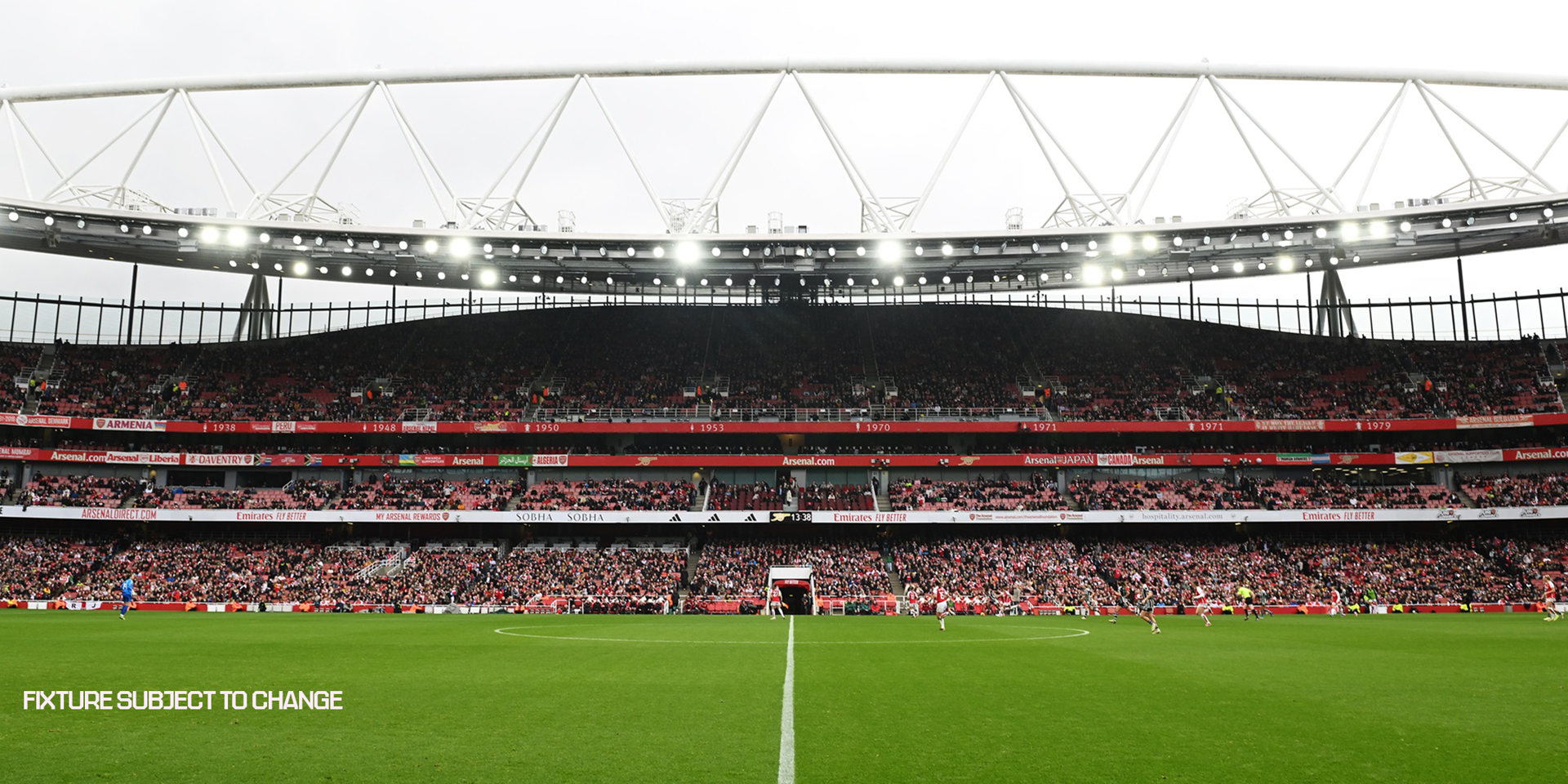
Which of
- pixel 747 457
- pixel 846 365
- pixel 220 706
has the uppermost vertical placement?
pixel 846 365

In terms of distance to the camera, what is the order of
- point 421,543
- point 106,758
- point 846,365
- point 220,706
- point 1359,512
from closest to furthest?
point 106,758 < point 220,706 < point 1359,512 < point 421,543 < point 846,365

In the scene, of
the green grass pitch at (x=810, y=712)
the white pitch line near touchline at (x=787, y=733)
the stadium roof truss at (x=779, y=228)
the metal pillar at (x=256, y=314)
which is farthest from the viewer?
the metal pillar at (x=256, y=314)

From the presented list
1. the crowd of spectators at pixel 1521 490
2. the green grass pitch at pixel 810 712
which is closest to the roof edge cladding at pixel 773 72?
the crowd of spectators at pixel 1521 490

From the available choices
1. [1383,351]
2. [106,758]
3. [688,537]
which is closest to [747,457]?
[688,537]

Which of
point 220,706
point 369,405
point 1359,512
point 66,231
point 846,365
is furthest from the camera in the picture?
point 846,365

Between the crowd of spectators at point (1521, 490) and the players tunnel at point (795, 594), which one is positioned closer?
the players tunnel at point (795, 594)

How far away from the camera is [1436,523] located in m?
56.0

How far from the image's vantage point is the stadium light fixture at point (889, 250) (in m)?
48.3

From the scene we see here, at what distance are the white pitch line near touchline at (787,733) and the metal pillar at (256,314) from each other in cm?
6090

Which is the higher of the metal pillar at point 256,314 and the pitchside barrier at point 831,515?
the metal pillar at point 256,314

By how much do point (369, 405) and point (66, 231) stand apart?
1895cm

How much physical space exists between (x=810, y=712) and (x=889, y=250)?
1511 inches

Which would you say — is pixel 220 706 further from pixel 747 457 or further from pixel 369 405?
pixel 369 405

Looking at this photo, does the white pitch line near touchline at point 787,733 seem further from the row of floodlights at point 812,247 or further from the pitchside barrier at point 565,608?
the row of floodlights at point 812,247
